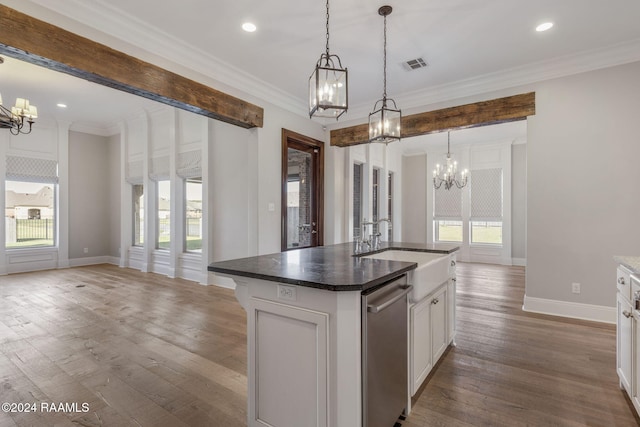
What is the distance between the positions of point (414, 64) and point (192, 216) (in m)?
4.76

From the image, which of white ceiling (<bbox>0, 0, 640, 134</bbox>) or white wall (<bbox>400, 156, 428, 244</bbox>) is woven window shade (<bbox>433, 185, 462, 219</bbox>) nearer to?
white wall (<bbox>400, 156, 428, 244</bbox>)

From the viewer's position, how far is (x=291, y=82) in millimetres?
4500

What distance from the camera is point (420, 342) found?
2143mm

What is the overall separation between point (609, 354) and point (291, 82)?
4754mm

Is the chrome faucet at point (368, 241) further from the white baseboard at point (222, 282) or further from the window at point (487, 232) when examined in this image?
the window at point (487, 232)

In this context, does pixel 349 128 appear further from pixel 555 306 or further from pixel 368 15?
pixel 555 306

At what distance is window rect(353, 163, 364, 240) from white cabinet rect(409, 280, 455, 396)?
13.6 feet

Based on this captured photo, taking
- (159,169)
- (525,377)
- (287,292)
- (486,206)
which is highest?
(159,169)

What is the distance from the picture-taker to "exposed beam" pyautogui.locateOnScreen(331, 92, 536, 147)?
4.06 m

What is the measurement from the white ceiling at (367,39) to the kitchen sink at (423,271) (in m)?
2.30

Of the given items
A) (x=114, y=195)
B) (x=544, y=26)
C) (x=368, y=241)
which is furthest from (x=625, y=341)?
(x=114, y=195)

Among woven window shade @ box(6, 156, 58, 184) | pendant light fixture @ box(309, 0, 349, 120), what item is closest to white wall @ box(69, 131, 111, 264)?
woven window shade @ box(6, 156, 58, 184)

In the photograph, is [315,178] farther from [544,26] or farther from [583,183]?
[583,183]

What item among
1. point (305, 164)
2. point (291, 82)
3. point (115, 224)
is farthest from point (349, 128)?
point (115, 224)
